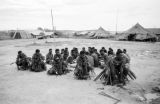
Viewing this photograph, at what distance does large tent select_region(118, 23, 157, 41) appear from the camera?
26225 mm

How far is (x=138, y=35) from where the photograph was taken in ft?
88.6

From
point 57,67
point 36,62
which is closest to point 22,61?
point 36,62

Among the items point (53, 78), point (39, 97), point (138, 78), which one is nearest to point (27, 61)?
point (53, 78)

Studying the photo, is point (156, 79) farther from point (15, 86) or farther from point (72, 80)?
point (15, 86)

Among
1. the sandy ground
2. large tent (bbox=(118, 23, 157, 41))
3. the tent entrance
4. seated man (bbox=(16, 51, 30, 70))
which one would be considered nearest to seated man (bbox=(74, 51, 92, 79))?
the sandy ground

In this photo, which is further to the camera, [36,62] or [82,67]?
[36,62]

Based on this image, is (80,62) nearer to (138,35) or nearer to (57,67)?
(57,67)

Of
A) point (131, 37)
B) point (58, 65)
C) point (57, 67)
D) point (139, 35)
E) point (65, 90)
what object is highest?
point (139, 35)

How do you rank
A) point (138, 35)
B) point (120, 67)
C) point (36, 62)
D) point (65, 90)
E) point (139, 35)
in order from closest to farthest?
point (65, 90) → point (120, 67) → point (36, 62) → point (139, 35) → point (138, 35)

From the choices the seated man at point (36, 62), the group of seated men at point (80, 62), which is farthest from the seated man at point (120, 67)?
the seated man at point (36, 62)

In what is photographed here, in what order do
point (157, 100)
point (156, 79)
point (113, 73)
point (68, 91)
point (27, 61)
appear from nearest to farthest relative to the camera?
point (157, 100) → point (68, 91) → point (113, 73) → point (156, 79) → point (27, 61)

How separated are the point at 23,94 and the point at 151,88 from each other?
455 centimetres

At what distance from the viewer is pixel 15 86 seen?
5844 mm

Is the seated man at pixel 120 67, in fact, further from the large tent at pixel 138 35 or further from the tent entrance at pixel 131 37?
the tent entrance at pixel 131 37
